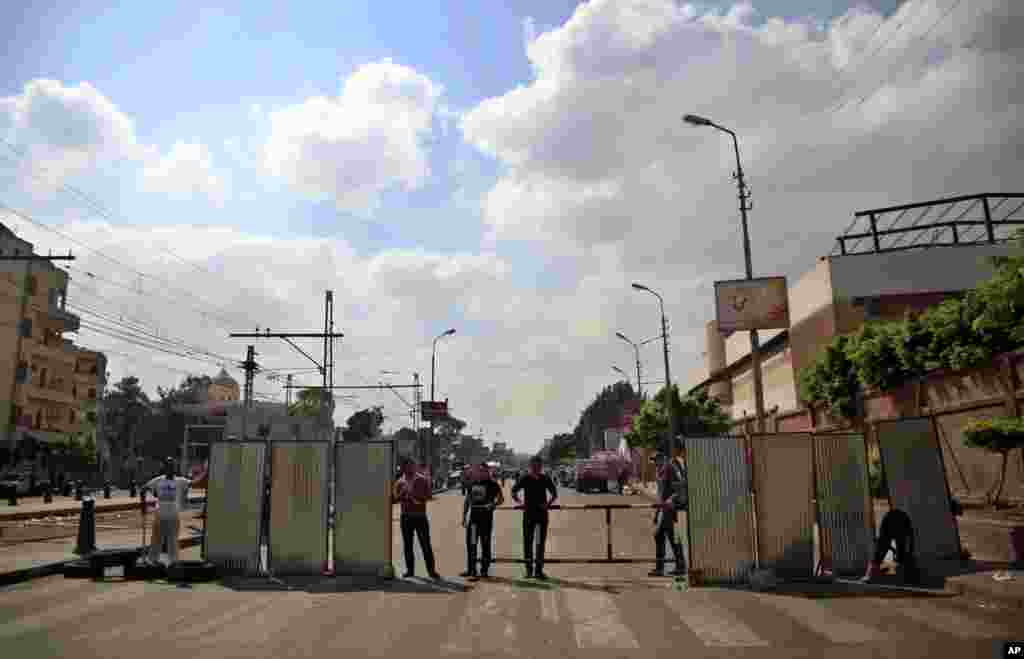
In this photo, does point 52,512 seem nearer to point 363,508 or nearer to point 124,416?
point 363,508

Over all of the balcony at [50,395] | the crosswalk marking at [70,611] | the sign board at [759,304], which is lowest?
the crosswalk marking at [70,611]

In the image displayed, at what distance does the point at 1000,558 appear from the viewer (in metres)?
11.5

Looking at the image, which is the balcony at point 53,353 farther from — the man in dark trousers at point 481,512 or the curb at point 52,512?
the man in dark trousers at point 481,512

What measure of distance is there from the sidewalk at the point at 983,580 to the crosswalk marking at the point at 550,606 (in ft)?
16.6

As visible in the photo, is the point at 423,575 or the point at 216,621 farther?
the point at 423,575

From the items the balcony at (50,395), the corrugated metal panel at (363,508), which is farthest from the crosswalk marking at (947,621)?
the balcony at (50,395)

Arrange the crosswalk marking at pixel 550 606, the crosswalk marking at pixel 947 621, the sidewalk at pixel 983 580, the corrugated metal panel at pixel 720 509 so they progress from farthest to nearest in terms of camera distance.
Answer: the corrugated metal panel at pixel 720 509 < the sidewalk at pixel 983 580 < the crosswalk marking at pixel 550 606 < the crosswalk marking at pixel 947 621

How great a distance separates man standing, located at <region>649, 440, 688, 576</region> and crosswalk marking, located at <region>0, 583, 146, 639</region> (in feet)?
24.4

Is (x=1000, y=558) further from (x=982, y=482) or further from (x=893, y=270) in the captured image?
(x=893, y=270)

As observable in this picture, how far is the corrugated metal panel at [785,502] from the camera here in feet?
34.8

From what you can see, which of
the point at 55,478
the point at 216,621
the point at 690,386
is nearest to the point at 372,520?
the point at 216,621

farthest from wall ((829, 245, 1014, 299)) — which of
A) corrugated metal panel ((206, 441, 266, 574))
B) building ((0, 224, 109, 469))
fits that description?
building ((0, 224, 109, 469))

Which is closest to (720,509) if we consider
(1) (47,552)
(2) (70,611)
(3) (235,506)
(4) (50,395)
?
(3) (235,506)

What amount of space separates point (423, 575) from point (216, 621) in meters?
4.08
